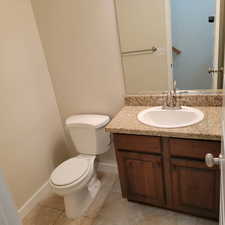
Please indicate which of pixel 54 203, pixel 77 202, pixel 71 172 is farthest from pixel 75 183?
pixel 54 203

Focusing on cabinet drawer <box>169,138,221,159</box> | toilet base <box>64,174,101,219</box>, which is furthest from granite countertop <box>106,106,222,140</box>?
toilet base <box>64,174,101,219</box>

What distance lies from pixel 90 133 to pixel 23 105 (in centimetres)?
67

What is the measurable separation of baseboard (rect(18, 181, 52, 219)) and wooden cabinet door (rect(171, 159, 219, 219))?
1.32 metres

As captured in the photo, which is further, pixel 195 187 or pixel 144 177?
pixel 144 177

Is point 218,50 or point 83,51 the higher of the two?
point 83,51

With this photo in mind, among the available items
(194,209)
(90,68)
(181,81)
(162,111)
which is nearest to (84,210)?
(194,209)

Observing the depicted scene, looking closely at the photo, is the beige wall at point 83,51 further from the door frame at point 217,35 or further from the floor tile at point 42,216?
the floor tile at point 42,216

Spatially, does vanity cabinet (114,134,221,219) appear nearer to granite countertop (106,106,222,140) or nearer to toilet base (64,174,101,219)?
granite countertop (106,106,222,140)

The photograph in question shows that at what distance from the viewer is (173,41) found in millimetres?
1622

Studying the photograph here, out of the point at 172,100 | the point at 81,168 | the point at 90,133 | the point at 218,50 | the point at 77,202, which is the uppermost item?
the point at 218,50

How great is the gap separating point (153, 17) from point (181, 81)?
1.88 ft

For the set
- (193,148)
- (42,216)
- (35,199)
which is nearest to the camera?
(193,148)

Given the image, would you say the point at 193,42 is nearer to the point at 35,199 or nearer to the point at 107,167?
the point at 107,167

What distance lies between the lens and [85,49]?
1.85 m
